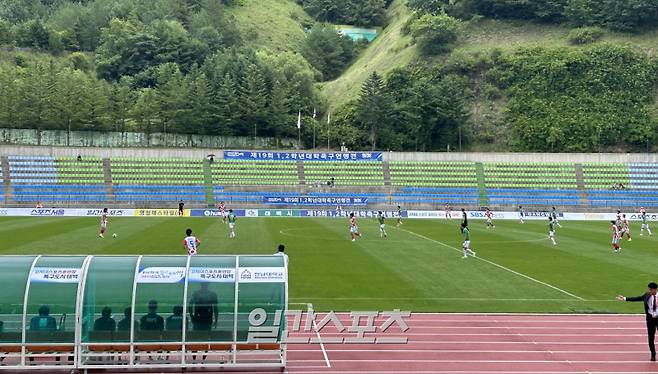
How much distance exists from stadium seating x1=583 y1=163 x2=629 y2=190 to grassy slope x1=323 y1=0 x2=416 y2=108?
41268 mm

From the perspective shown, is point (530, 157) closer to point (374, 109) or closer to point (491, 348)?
point (374, 109)

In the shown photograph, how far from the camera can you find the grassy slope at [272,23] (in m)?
154

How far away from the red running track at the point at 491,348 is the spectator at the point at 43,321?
4.66 meters

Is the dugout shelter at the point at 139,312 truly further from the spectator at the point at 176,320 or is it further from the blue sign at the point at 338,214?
the blue sign at the point at 338,214

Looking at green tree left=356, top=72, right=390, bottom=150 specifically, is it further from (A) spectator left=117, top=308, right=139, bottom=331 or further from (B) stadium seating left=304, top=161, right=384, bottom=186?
(A) spectator left=117, top=308, right=139, bottom=331

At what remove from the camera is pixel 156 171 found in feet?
225

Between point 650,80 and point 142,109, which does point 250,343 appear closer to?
point 142,109

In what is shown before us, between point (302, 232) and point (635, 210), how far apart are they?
40231 millimetres

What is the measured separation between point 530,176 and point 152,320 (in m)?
64.6

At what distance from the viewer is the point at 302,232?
40688 millimetres

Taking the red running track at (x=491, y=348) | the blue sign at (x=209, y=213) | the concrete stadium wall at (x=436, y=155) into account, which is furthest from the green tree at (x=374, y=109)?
the red running track at (x=491, y=348)

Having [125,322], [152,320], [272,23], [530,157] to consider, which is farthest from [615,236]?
[272,23]

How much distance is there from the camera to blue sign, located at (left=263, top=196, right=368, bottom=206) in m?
65.1

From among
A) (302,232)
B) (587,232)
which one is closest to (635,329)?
(302,232)
